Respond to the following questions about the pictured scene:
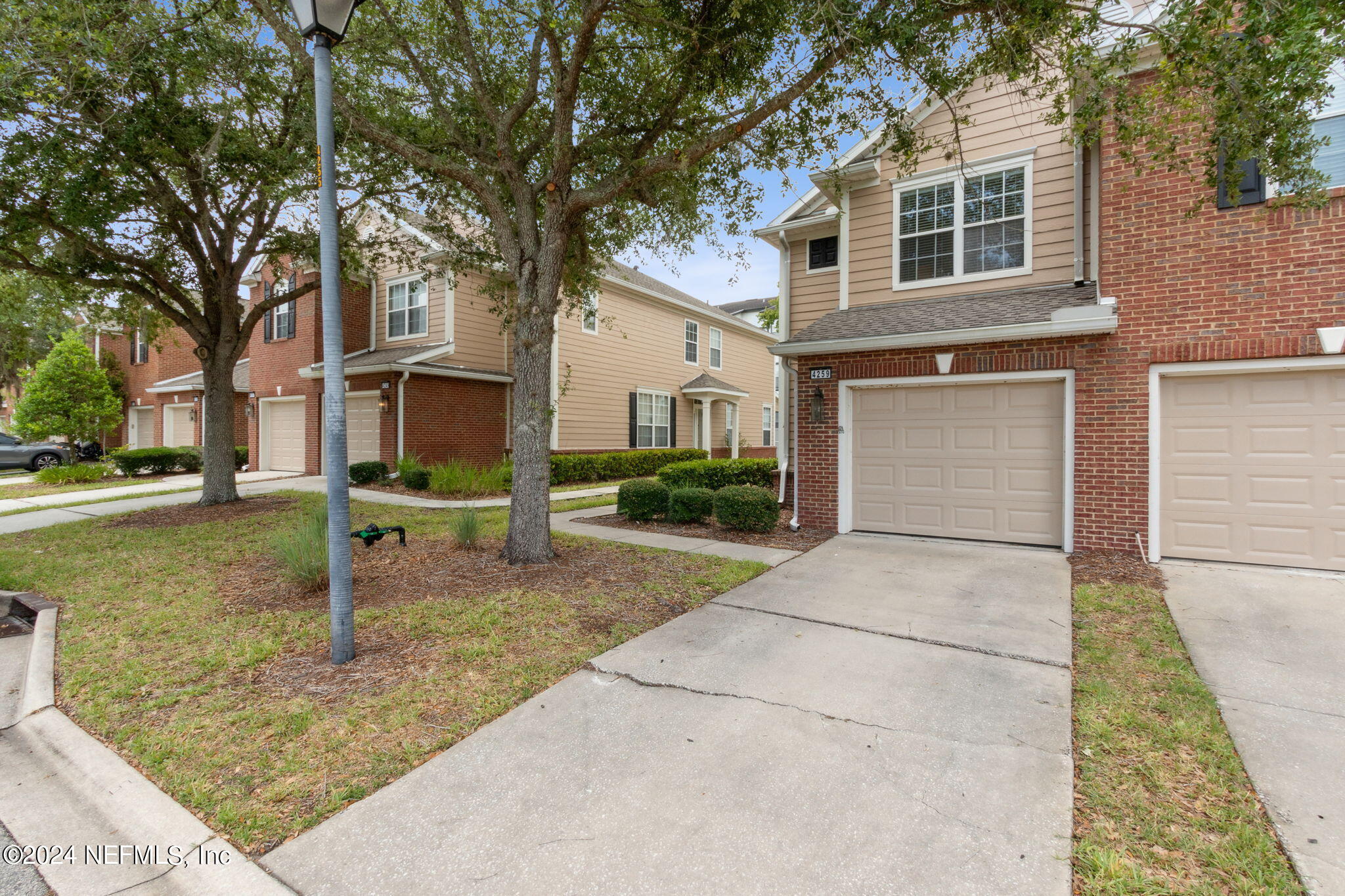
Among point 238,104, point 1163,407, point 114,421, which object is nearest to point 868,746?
point 1163,407

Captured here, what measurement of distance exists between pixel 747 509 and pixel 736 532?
0.41 metres

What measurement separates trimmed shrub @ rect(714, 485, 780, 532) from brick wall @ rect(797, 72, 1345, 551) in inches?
125

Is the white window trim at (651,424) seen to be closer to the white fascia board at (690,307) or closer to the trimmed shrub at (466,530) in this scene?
the white fascia board at (690,307)

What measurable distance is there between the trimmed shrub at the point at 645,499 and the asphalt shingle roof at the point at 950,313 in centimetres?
296

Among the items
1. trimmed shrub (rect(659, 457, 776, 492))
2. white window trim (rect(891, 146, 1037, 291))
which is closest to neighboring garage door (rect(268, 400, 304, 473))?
trimmed shrub (rect(659, 457, 776, 492))

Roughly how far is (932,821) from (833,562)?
14.3 ft

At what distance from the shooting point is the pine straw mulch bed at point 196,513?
29.9 ft

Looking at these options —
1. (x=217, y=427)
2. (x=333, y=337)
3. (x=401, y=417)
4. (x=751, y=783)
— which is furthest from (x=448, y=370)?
(x=751, y=783)

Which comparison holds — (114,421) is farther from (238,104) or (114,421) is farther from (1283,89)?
(1283,89)

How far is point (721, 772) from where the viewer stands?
275cm

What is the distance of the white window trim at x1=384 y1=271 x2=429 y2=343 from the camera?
1501 cm

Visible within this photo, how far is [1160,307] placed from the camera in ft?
21.4

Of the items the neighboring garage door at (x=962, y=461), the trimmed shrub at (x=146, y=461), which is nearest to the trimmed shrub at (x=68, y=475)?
the trimmed shrub at (x=146, y=461)

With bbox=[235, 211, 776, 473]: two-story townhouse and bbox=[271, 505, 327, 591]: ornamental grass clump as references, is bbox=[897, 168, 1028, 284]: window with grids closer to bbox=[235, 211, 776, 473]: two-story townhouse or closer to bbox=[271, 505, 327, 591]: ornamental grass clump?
bbox=[235, 211, 776, 473]: two-story townhouse
